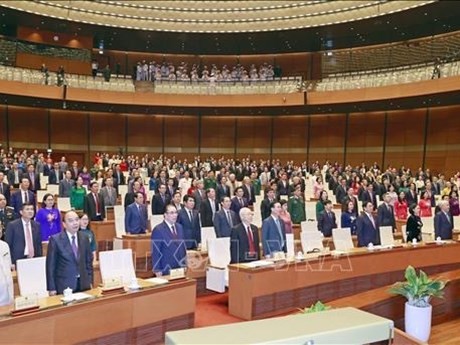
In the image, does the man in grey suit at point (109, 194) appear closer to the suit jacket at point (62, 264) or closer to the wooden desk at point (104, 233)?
the wooden desk at point (104, 233)

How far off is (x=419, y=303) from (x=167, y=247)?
113 inches

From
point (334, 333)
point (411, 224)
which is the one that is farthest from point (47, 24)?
point (334, 333)

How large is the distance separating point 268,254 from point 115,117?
20.9 m

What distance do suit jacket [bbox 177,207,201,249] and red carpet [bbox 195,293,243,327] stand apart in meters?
0.94

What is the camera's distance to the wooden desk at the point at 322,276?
6.17 meters

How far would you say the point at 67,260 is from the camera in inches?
193

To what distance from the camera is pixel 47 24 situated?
22797 mm

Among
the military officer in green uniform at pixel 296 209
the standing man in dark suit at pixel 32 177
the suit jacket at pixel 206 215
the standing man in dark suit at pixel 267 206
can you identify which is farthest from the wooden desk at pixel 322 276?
the standing man in dark suit at pixel 32 177

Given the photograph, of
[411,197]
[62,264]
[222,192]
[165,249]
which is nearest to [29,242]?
[62,264]

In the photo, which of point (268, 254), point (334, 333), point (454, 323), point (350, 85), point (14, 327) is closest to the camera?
point (334, 333)

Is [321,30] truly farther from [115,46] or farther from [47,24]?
[47,24]

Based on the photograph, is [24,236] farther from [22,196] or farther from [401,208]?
[401,208]

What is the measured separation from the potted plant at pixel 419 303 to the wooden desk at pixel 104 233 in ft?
18.0

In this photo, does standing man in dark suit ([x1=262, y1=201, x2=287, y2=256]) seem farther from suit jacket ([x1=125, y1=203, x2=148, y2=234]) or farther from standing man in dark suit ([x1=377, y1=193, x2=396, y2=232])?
standing man in dark suit ([x1=377, y1=193, x2=396, y2=232])
